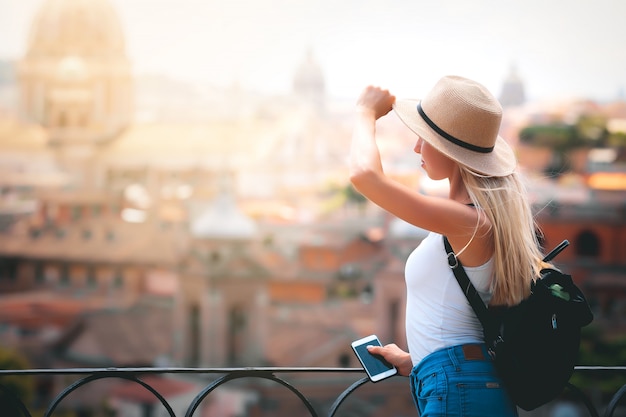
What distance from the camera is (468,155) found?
1024mm

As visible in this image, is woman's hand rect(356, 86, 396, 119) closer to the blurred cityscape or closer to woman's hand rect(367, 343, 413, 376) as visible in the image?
woman's hand rect(367, 343, 413, 376)

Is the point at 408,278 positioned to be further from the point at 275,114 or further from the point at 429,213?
the point at 275,114

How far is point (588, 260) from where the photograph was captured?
21.0m

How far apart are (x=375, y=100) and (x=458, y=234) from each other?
24 centimetres

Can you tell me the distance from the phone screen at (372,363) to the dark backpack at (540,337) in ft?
0.69

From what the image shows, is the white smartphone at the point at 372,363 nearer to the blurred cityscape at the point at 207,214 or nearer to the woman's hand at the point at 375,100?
the woman's hand at the point at 375,100

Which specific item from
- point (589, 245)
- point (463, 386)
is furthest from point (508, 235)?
point (589, 245)

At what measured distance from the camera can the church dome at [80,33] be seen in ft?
107

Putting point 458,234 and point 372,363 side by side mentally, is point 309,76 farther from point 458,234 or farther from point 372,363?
point 458,234

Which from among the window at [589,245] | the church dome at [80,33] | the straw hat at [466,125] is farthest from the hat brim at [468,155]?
the church dome at [80,33]

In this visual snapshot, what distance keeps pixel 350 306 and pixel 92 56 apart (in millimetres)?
16875

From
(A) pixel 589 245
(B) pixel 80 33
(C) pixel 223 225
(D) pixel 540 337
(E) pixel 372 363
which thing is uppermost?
(D) pixel 540 337

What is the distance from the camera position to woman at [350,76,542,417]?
98 centimetres

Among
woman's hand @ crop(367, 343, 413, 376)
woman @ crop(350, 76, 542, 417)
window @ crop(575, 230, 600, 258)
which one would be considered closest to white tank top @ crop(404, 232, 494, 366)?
woman @ crop(350, 76, 542, 417)
